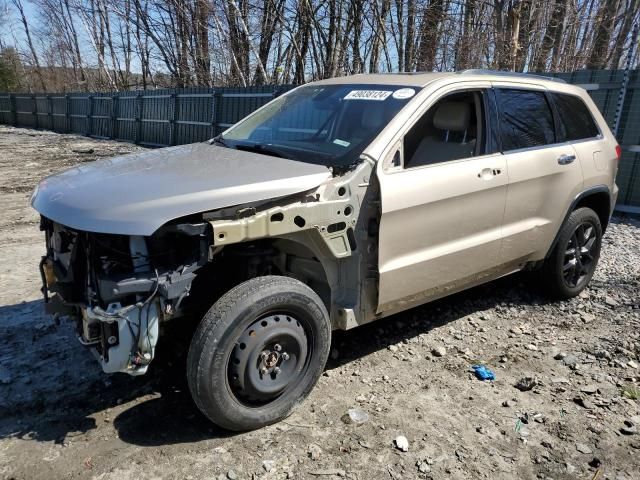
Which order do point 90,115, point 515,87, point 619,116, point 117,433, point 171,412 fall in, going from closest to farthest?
point 117,433 < point 171,412 < point 515,87 < point 619,116 < point 90,115

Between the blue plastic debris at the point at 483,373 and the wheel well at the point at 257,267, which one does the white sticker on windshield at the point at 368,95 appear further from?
the blue plastic debris at the point at 483,373

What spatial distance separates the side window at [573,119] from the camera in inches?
171

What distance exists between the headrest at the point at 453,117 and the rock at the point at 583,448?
218cm

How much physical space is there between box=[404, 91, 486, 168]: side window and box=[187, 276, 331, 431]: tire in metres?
1.43

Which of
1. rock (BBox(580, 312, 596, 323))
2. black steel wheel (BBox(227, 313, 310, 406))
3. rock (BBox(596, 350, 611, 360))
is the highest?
black steel wheel (BBox(227, 313, 310, 406))

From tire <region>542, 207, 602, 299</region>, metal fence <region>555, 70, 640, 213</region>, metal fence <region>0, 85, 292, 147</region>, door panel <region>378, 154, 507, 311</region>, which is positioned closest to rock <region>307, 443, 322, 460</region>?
door panel <region>378, 154, 507, 311</region>

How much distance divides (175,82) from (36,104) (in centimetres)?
1036

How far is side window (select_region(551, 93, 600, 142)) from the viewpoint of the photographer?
434cm

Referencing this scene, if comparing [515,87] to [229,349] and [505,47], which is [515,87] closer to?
[229,349]

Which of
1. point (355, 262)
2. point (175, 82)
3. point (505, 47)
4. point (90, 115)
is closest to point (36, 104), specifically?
point (90, 115)

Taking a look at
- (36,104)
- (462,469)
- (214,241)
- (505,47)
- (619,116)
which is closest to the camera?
(214,241)

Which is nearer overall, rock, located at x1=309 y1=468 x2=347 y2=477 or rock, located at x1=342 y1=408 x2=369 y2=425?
rock, located at x1=309 y1=468 x2=347 y2=477

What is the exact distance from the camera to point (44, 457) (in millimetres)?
2623

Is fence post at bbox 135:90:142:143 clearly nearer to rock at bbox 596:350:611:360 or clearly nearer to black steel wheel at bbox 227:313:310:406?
black steel wheel at bbox 227:313:310:406
